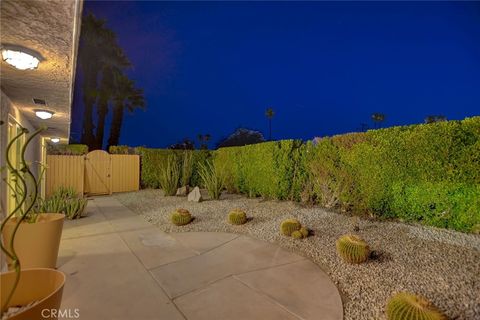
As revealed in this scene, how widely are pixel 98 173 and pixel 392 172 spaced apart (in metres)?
10.5

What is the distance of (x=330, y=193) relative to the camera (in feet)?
18.7

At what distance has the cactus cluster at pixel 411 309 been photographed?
1808 mm

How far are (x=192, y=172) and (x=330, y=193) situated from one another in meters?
7.21

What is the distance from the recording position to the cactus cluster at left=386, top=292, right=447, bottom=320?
1.81 metres

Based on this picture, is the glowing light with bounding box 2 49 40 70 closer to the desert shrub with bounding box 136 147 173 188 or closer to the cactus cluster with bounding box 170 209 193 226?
the cactus cluster with bounding box 170 209 193 226

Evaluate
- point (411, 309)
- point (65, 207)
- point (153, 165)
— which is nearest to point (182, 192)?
point (153, 165)

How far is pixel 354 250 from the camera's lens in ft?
10.1

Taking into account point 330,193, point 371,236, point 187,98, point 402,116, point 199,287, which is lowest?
point 199,287

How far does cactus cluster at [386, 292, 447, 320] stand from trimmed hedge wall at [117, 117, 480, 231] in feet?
9.05

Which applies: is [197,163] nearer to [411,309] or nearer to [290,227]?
[290,227]

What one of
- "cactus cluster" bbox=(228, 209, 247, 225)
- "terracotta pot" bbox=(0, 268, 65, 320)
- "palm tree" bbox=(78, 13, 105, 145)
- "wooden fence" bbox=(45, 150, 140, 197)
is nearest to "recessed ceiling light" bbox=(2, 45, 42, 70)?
"terracotta pot" bbox=(0, 268, 65, 320)

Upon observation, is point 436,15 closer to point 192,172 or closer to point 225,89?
point 225,89

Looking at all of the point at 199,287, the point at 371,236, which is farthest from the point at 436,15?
the point at 199,287

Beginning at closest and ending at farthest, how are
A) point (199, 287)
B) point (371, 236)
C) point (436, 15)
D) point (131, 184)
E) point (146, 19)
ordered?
point (199, 287) → point (371, 236) → point (131, 184) → point (436, 15) → point (146, 19)
